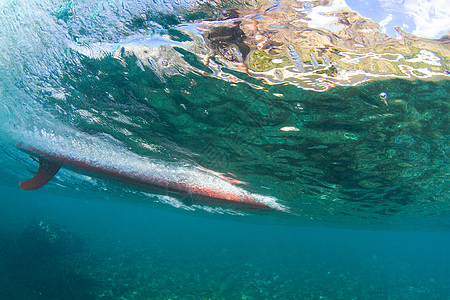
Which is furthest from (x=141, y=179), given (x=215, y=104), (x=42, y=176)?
(x=215, y=104)

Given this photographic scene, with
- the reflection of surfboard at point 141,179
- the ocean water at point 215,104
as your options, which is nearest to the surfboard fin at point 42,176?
the reflection of surfboard at point 141,179

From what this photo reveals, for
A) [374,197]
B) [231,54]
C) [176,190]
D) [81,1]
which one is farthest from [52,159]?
[374,197]

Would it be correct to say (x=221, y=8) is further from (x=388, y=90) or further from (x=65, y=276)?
(x=65, y=276)

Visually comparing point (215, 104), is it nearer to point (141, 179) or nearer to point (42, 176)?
point (42, 176)

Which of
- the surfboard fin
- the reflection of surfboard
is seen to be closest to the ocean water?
the reflection of surfboard

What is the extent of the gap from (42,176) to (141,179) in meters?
5.40

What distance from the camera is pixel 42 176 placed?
10195 mm

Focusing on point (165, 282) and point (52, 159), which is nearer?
point (52, 159)

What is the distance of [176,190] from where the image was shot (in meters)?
16.0

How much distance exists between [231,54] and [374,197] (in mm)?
15252

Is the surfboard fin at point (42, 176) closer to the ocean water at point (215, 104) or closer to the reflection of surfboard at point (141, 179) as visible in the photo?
the reflection of surfboard at point (141, 179)

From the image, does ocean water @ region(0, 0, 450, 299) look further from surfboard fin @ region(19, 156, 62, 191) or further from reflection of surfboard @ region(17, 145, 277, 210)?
surfboard fin @ region(19, 156, 62, 191)

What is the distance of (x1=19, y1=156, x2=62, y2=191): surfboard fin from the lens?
9.47m

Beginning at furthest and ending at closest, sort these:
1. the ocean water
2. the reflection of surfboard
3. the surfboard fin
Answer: the reflection of surfboard < the surfboard fin < the ocean water
